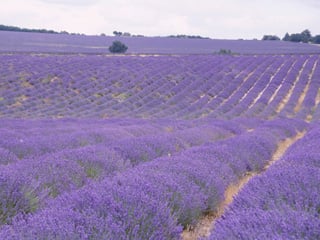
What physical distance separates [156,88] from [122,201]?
74.6 ft

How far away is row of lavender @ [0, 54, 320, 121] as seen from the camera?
825 inches

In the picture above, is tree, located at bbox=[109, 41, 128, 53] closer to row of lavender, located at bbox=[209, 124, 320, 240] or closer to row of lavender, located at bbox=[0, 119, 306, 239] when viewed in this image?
row of lavender, located at bbox=[0, 119, 306, 239]

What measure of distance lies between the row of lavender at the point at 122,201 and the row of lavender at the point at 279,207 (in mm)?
527

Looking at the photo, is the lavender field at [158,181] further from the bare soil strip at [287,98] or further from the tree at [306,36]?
the tree at [306,36]

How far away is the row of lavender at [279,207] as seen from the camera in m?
2.45

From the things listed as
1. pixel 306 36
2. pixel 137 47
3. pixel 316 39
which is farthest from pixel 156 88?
pixel 306 36

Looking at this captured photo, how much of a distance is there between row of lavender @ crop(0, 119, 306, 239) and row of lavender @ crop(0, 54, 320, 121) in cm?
1394

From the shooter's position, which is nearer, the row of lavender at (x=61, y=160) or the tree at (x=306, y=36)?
the row of lavender at (x=61, y=160)

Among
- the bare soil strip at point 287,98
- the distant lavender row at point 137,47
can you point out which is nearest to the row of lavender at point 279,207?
the bare soil strip at point 287,98

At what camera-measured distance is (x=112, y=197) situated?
344 cm

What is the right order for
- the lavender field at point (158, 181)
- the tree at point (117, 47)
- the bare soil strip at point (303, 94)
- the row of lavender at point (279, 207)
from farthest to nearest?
the tree at point (117, 47), the bare soil strip at point (303, 94), the lavender field at point (158, 181), the row of lavender at point (279, 207)

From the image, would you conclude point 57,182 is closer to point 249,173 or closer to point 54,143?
point 54,143

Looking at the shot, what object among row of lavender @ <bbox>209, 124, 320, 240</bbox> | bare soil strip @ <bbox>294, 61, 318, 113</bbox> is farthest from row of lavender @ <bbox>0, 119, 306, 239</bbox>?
bare soil strip @ <bbox>294, 61, 318, 113</bbox>

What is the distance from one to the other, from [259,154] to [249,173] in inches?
34.2
